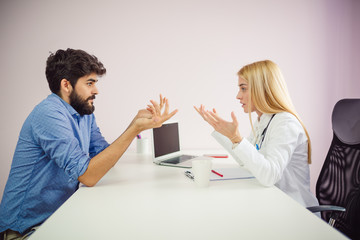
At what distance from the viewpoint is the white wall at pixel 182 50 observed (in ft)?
7.04

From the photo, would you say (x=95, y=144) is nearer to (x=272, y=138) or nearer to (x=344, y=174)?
(x=272, y=138)

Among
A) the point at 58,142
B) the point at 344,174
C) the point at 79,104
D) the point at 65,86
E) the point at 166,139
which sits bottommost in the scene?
the point at 344,174

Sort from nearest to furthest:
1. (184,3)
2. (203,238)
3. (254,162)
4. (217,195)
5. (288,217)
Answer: (203,238), (288,217), (217,195), (254,162), (184,3)

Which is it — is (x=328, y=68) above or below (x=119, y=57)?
below

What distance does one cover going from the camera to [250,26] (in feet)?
7.18

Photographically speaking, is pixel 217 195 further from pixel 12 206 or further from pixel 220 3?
pixel 220 3

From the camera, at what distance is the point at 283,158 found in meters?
1.07

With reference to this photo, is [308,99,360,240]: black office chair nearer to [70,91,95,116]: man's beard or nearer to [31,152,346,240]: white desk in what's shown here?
[31,152,346,240]: white desk

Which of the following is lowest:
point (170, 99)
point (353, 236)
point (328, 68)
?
point (353, 236)

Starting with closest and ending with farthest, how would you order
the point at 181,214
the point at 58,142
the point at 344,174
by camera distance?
the point at 181,214 → the point at 58,142 → the point at 344,174

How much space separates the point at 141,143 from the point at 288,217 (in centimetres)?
132

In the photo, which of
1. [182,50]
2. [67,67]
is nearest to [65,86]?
[67,67]

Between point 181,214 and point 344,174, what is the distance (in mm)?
985

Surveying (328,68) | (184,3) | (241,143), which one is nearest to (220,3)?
(184,3)
